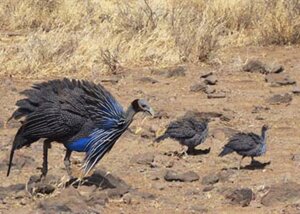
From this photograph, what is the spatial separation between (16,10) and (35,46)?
3.77 m

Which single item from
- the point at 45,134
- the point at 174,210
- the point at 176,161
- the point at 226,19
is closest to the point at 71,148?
the point at 45,134

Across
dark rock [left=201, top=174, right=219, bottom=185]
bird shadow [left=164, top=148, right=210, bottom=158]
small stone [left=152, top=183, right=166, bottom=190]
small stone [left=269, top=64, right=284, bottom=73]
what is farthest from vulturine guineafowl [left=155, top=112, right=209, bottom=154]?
small stone [left=269, top=64, right=284, bottom=73]

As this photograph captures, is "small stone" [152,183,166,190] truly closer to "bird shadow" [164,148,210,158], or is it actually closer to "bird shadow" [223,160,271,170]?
"bird shadow" [223,160,271,170]

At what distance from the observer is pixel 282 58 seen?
1395cm

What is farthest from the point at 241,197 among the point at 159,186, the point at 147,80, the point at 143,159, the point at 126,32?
the point at 126,32

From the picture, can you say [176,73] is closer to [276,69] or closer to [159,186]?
[276,69]

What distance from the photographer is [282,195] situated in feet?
23.4

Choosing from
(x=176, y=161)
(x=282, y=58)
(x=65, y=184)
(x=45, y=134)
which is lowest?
(x=282, y=58)

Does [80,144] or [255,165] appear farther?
[255,165]

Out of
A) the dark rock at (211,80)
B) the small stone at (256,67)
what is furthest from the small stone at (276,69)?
the dark rock at (211,80)

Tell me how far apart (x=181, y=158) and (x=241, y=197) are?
65.9 inches

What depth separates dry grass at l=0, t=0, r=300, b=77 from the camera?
12.9 metres

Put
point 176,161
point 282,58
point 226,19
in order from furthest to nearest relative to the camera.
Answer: point 226,19 → point 282,58 → point 176,161

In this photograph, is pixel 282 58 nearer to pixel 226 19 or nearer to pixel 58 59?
→ pixel 226 19
